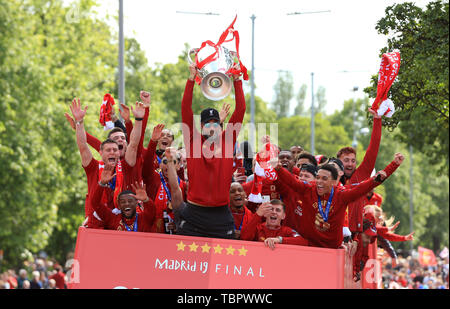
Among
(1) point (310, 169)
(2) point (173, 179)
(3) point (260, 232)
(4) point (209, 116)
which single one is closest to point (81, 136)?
(2) point (173, 179)

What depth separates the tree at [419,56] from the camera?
899cm

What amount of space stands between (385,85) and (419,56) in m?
1.72

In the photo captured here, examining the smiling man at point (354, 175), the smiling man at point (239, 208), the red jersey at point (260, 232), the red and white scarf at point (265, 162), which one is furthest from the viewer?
the smiling man at point (354, 175)

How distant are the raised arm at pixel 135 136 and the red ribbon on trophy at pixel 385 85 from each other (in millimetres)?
2321

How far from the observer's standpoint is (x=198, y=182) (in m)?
7.07

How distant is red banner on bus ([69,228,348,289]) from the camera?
669 cm

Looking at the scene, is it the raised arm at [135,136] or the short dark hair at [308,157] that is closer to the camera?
the raised arm at [135,136]

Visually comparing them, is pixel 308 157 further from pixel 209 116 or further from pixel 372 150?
pixel 209 116

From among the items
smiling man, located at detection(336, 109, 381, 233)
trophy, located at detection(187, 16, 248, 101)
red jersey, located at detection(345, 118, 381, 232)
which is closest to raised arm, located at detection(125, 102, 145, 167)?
trophy, located at detection(187, 16, 248, 101)

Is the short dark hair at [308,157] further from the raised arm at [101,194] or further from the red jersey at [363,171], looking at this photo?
the raised arm at [101,194]

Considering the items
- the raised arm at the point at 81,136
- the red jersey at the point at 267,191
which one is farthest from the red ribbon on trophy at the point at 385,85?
the raised arm at the point at 81,136

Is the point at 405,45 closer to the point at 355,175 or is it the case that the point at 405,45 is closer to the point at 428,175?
the point at 355,175

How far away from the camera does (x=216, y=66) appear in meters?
7.57
